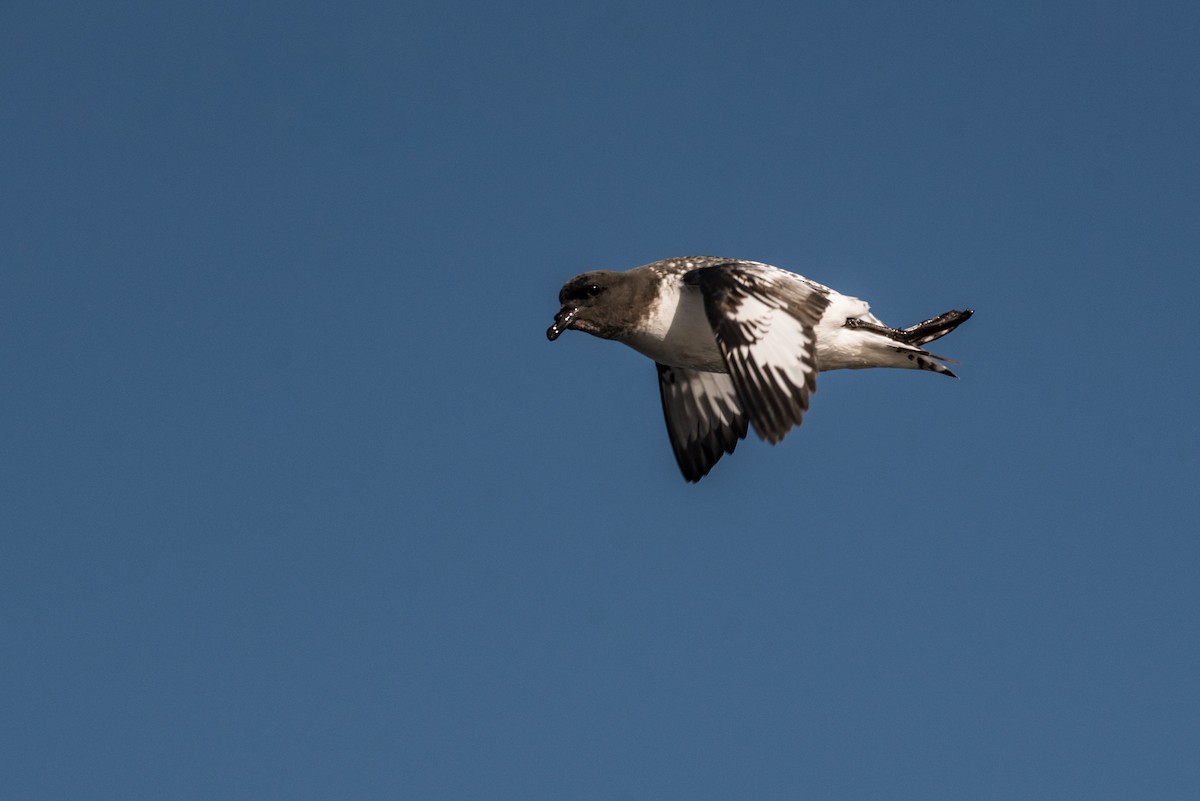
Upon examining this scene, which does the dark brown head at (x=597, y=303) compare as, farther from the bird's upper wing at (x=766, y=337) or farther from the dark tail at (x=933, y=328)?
the dark tail at (x=933, y=328)

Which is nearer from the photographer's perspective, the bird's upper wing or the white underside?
the bird's upper wing

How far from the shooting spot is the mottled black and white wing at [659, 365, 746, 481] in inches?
841

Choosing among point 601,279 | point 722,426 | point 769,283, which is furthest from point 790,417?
point 722,426

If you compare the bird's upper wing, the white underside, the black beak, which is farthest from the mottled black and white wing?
the bird's upper wing

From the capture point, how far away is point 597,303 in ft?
60.1

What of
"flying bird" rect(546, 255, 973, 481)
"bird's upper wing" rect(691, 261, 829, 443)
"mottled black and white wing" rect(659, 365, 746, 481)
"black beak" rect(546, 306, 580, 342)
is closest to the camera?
"bird's upper wing" rect(691, 261, 829, 443)

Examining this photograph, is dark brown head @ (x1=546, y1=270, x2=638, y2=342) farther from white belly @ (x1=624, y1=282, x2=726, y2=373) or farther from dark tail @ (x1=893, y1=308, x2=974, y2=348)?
dark tail @ (x1=893, y1=308, x2=974, y2=348)

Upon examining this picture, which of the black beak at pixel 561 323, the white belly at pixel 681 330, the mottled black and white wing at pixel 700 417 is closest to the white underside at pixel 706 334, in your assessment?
the white belly at pixel 681 330

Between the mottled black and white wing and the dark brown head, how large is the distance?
325cm

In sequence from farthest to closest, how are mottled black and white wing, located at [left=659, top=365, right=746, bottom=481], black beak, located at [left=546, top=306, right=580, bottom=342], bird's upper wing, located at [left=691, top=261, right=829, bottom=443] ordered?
1. mottled black and white wing, located at [left=659, top=365, right=746, bottom=481]
2. black beak, located at [left=546, top=306, right=580, bottom=342]
3. bird's upper wing, located at [left=691, top=261, right=829, bottom=443]

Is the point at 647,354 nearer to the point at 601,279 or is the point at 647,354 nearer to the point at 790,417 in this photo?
the point at 601,279

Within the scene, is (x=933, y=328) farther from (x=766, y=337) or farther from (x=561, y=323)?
(x=561, y=323)

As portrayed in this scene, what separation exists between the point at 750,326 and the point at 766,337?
20 centimetres

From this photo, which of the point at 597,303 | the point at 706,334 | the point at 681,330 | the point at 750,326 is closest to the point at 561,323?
the point at 597,303
